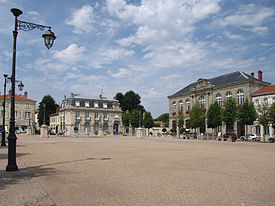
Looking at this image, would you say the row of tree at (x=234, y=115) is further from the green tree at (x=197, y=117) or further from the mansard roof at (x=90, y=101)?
the mansard roof at (x=90, y=101)

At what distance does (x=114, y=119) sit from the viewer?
245 feet

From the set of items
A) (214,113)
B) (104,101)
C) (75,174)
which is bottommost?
(75,174)

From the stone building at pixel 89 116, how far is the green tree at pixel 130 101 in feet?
10.5

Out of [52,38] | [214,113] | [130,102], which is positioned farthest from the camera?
[130,102]

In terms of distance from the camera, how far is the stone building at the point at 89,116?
225 feet

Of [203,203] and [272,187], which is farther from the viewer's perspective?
[272,187]

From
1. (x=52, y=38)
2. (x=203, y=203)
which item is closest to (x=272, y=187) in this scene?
(x=203, y=203)

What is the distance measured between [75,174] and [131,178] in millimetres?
1878

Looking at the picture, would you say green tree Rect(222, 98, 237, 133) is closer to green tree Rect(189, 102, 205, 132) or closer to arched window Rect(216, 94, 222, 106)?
green tree Rect(189, 102, 205, 132)

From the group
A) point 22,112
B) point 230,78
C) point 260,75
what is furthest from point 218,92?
point 22,112

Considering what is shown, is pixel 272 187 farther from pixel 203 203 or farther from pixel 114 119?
pixel 114 119

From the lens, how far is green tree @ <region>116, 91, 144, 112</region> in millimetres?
79188

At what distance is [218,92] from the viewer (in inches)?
2076

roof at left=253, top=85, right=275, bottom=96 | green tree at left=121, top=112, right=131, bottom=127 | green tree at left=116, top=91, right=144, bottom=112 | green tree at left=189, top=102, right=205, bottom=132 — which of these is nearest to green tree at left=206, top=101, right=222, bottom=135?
green tree at left=189, top=102, right=205, bottom=132
